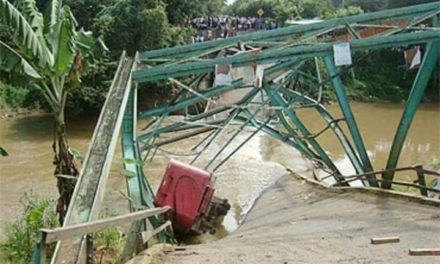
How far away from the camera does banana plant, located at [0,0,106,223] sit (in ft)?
23.5

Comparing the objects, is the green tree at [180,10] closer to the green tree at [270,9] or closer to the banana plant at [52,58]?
the green tree at [270,9]

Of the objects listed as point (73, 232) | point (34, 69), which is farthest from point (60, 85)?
point (73, 232)

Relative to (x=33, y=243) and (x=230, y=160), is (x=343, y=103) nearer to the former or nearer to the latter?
(x=33, y=243)

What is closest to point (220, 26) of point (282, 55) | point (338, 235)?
point (282, 55)

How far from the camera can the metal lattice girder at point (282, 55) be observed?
21.7 ft

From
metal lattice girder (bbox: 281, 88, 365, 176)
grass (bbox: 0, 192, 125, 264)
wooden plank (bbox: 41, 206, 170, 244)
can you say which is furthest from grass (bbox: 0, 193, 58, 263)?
metal lattice girder (bbox: 281, 88, 365, 176)

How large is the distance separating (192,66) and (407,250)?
3871mm

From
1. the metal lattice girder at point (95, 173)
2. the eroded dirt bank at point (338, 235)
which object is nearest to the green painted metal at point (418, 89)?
the eroded dirt bank at point (338, 235)

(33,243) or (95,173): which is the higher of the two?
(95,173)

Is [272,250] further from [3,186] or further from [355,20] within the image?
[3,186]

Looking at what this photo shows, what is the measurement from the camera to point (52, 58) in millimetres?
7477

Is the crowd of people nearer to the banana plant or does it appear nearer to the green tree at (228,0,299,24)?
the green tree at (228,0,299,24)

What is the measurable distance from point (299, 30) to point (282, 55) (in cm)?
207

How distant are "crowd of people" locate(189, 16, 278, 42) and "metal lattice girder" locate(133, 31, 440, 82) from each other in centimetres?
2059
